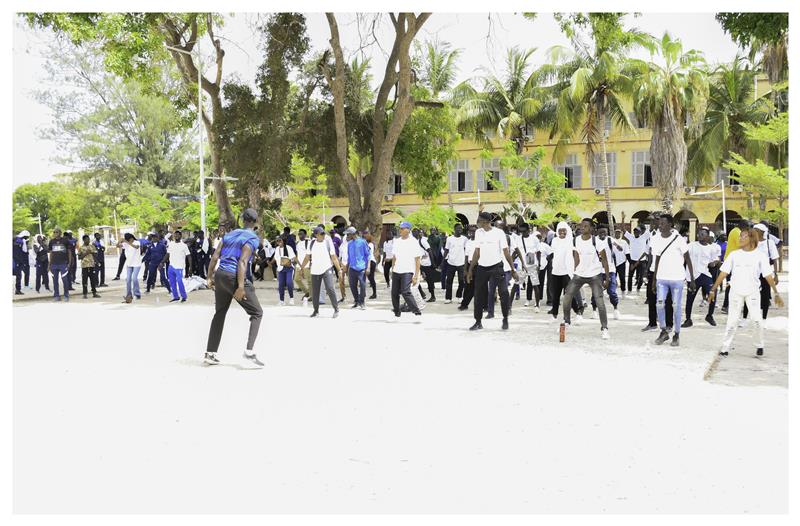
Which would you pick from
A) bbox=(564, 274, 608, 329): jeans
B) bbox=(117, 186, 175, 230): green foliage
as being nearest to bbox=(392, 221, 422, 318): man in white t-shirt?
bbox=(564, 274, 608, 329): jeans

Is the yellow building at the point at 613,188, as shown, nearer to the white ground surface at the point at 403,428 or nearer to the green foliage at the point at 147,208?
the green foliage at the point at 147,208

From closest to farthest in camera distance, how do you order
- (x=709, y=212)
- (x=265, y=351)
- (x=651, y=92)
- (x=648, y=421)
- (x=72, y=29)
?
(x=648, y=421) < (x=265, y=351) < (x=72, y=29) < (x=651, y=92) < (x=709, y=212)

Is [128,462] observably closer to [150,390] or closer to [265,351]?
[150,390]

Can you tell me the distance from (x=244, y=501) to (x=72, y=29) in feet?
41.9

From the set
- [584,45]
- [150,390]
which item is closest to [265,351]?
[150,390]

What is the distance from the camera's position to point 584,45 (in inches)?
1374

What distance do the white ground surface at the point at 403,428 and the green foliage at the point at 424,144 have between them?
14839mm

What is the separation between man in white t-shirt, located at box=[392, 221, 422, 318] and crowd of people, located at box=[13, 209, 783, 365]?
2 cm

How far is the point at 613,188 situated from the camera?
4016 centimetres

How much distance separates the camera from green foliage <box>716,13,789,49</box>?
9711mm

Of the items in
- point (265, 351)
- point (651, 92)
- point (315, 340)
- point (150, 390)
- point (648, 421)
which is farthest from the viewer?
point (651, 92)

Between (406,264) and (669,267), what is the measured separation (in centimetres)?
446

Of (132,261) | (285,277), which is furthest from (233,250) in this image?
(132,261)

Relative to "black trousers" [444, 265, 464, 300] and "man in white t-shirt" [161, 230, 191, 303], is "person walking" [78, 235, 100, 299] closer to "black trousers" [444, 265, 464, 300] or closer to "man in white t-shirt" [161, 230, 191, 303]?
"man in white t-shirt" [161, 230, 191, 303]
